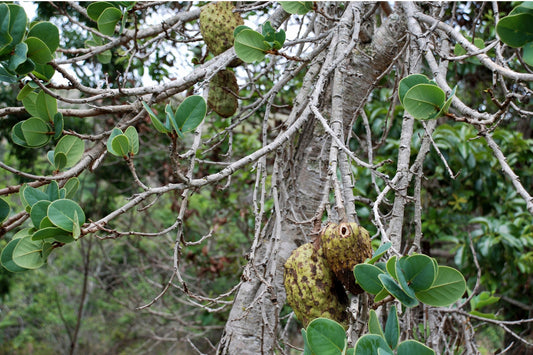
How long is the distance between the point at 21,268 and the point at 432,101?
2.51 ft

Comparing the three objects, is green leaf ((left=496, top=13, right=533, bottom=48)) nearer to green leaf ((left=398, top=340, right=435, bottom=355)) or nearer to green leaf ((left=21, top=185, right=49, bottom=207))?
green leaf ((left=398, top=340, right=435, bottom=355))

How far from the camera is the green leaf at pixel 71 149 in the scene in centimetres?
87

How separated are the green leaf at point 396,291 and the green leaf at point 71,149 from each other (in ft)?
2.22

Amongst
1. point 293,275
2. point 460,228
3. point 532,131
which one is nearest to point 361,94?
point 293,275

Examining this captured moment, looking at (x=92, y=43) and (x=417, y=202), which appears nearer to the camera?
(x=417, y=202)

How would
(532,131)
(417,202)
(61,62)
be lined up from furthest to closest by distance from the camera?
(532,131) → (61,62) → (417,202)

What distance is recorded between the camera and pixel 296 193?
4.00 feet

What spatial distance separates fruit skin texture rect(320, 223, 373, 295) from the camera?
0.67 meters

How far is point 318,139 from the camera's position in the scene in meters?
1.31

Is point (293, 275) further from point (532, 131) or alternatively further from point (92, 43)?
point (532, 131)

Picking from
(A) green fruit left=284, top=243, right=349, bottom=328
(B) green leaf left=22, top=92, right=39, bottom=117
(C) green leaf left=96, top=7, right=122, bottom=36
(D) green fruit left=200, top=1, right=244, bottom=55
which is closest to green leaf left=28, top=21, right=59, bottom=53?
(B) green leaf left=22, top=92, right=39, bottom=117

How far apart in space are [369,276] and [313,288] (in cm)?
16

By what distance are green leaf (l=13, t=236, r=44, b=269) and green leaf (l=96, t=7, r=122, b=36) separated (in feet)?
1.90

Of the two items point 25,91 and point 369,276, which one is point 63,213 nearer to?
point 25,91
